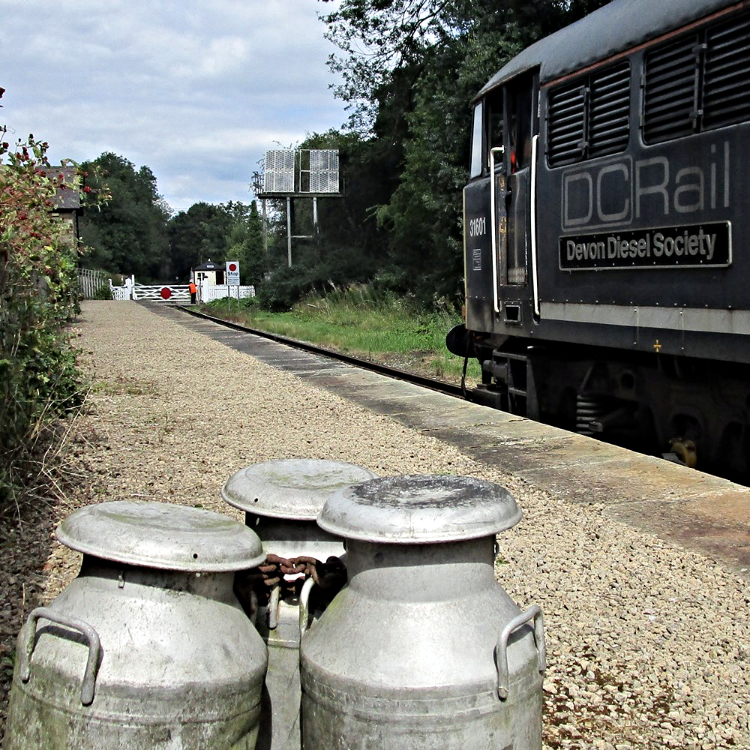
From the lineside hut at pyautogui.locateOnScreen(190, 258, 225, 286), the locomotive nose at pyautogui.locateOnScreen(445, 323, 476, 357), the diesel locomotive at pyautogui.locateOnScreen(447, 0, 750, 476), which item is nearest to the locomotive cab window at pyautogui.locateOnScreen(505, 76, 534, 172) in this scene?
the diesel locomotive at pyautogui.locateOnScreen(447, 0, 750, 476)

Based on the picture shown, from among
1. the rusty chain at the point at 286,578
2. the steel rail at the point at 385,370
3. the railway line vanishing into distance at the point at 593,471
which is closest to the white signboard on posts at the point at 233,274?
the steel rail at the point at 385,370

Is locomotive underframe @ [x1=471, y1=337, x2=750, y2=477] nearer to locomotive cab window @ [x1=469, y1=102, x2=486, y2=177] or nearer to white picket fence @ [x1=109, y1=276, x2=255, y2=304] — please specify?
locomotive cab window @ [x1=469, y1=102, x2=486, y2=177]

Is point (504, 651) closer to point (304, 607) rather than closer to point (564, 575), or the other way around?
point (304, 607)

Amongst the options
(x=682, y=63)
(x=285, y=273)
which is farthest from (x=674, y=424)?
(x=285, y=273)

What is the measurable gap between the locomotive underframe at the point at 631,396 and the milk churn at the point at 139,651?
467cm

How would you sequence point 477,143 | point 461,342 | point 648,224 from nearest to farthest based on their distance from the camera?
1. point 648,224
2. point 477,143
3. point 461,342

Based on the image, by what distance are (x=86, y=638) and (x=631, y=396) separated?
5881 mm

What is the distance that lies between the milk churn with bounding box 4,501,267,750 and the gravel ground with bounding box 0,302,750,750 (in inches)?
50.4

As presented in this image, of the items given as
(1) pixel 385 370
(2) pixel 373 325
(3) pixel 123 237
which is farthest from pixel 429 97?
(3) pixel 123 237

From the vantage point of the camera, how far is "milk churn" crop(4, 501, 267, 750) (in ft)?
7.07

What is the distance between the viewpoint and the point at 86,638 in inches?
85.5

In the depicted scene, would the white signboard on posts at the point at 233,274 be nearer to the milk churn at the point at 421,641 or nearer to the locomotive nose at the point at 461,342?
the locomotive nose at the point at 461,342

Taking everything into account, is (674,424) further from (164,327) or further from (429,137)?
(164,327)

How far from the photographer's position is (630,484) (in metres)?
6.32
